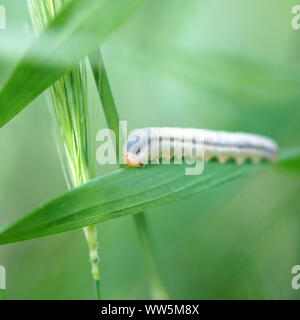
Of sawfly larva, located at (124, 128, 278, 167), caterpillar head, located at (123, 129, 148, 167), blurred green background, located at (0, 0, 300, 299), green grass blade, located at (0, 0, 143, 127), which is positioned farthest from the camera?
blurred green background, located at (0, 0, 300, 299)

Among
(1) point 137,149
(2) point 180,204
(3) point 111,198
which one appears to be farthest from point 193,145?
(3) point 111,198

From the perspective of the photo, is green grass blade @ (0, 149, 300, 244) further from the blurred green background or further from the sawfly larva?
the blurred green background

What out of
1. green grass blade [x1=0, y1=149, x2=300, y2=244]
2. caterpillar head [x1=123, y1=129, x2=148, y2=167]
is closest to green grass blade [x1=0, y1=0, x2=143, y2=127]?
green grass blade [x1=0, y1=149, x2=300, y2=244]

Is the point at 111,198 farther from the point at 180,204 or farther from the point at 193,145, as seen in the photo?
the point at 180,204

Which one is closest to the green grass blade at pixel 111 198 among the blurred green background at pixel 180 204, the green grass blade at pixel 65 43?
the green grass blade at pixel 65 43
